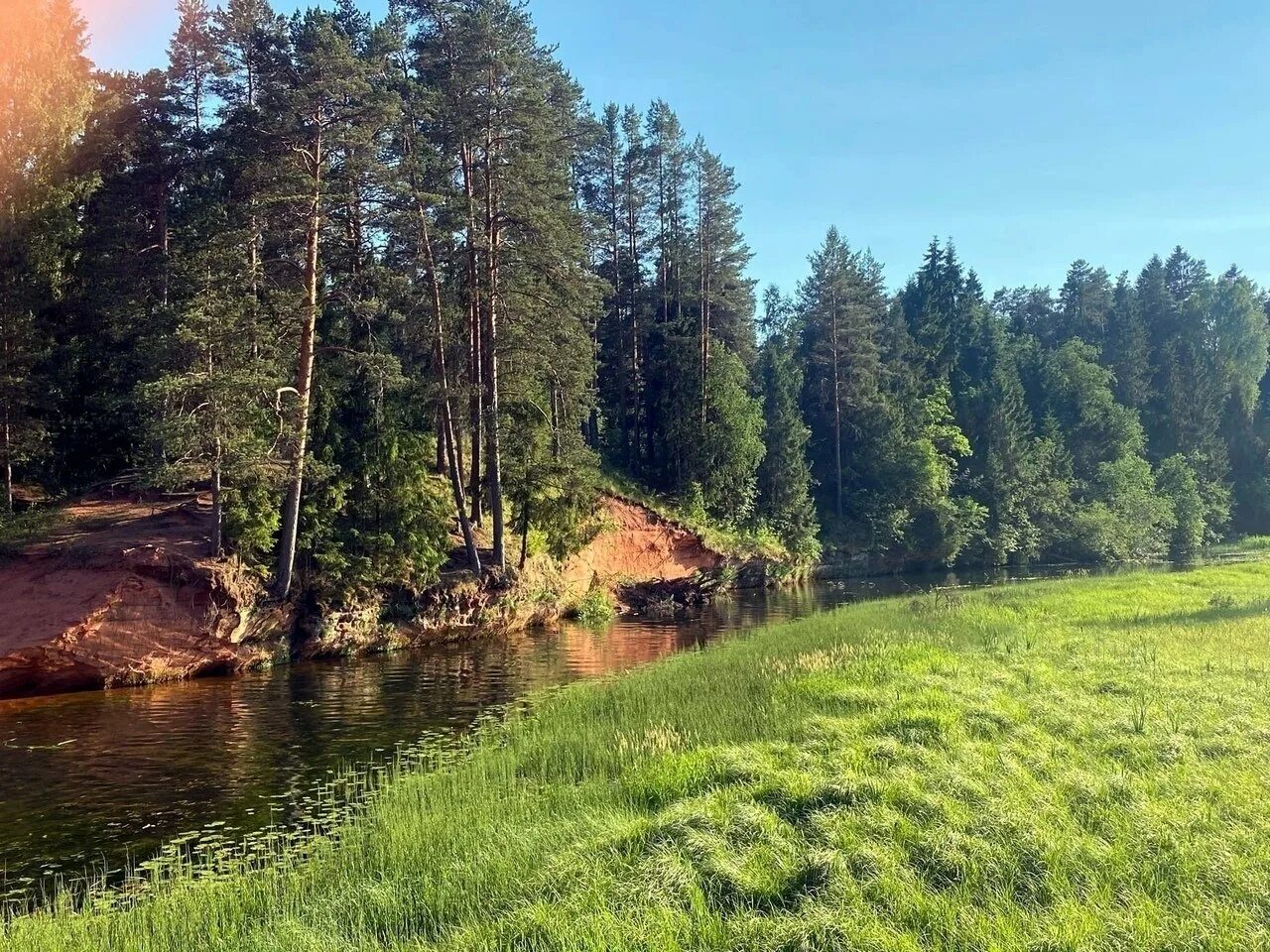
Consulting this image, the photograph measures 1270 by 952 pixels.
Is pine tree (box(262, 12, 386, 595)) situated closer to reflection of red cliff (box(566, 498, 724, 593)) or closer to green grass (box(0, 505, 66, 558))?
green grass (box(0, 505, 66, 558))

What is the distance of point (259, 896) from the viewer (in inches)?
305

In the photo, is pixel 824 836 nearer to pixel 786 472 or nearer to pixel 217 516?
pixel 217 516

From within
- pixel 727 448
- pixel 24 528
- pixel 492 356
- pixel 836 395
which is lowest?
pixel 24 528

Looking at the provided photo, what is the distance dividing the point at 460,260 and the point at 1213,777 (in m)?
31.4

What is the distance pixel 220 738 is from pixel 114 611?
8.91 m

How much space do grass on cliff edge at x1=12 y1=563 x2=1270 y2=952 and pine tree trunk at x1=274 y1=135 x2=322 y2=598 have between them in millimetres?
15145

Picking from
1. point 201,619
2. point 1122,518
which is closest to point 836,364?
point 1122,518

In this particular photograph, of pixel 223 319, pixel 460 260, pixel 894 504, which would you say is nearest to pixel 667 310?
pixel 894 504

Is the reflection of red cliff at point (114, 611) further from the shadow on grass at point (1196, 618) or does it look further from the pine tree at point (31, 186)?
the shadow on grass at point (1196, 618)

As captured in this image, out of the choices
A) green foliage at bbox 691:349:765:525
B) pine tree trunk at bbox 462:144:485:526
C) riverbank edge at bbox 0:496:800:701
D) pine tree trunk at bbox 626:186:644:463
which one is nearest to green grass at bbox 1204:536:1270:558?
green foliage at bbox 691:349:765:525

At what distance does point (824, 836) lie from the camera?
7.36 m

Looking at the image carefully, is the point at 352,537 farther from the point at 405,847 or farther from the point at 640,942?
the point at 640,942

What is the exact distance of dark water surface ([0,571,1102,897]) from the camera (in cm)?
1108

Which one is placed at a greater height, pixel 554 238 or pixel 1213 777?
pixel 554 238
